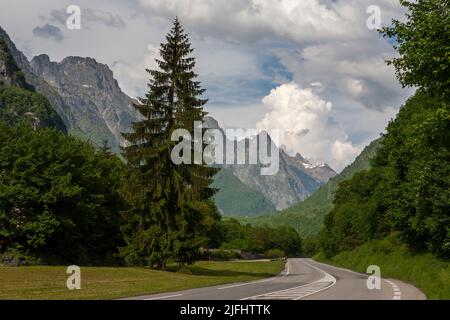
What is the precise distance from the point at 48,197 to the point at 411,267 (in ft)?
106

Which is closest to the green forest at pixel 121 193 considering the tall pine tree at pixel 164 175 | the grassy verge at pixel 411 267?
the tall pine tree at pixel 164 175

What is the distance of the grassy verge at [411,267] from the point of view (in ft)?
80.1

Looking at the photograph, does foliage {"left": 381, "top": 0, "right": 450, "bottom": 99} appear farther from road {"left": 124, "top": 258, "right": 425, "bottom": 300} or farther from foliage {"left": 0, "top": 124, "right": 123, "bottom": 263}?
foliage {"left": 0, "top": 124, "right": 123, "bottom": 263}

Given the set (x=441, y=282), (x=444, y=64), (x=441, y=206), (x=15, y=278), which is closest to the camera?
(x=444, y=64)

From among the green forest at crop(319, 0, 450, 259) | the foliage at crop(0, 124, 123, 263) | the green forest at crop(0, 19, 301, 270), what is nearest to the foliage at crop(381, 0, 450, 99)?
the green forest at crop(319, 0, 450, 259)

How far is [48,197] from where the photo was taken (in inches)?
1813

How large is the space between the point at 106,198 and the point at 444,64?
45.1m

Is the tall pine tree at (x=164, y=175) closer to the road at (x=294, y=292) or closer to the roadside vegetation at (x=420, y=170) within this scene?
the road at (x=294, y=292)

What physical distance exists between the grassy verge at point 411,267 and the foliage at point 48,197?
25.9 m

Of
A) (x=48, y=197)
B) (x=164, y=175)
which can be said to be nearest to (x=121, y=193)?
(x=164, y=175)

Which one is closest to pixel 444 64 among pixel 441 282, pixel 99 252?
pixel 441 282
